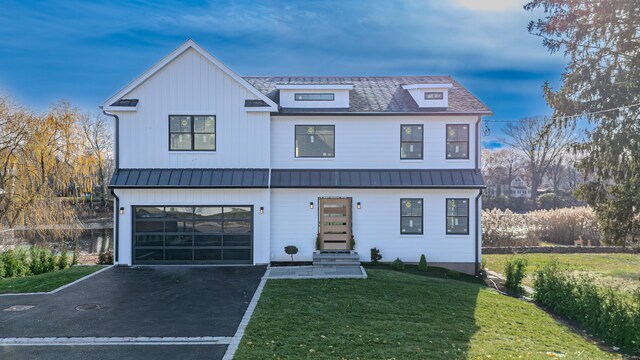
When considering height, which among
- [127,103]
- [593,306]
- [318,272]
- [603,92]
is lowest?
[593,306]

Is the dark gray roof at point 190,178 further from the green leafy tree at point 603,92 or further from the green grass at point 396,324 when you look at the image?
the green leafy tree at point 603,92

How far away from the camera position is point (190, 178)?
14.5 metres

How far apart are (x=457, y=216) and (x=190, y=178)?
992cm

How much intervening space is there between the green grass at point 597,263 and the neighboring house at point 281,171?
14.3 feet

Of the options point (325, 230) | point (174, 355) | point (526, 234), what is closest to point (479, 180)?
point (325, 230)

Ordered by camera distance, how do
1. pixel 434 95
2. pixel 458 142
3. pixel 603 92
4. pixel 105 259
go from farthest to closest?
pixel 105 259 < pixel 434 95 < pixel 458 142 < pixel 603 92

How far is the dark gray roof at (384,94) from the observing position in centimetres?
1529

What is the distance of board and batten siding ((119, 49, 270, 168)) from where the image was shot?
48.3ft

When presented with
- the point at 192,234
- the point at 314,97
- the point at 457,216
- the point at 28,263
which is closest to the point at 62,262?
the point at 28,263

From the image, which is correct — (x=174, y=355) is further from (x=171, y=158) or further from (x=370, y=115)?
(x=370, y=115)

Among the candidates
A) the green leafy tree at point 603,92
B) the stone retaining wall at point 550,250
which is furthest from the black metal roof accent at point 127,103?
the stone retaining wall at point 550,250

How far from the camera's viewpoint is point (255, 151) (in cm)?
1488

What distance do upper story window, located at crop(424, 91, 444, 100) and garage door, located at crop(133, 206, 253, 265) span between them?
7889 mm

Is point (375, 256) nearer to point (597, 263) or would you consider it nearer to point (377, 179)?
point (377, 179)
